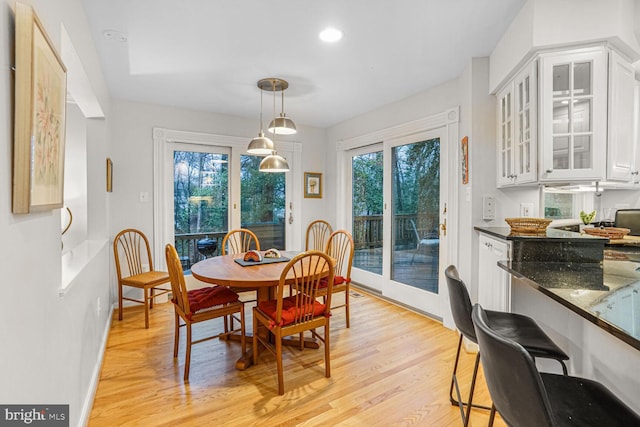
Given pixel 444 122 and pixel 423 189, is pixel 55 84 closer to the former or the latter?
pixel 444 122

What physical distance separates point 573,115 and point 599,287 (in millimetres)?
1265

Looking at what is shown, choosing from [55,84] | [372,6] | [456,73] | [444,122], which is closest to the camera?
[55,84]

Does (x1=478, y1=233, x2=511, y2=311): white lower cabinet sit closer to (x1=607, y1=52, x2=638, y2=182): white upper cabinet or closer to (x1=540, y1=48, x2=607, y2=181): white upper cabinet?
(x1=540, y1=48, x2=607, y2=181): white upper cabinet

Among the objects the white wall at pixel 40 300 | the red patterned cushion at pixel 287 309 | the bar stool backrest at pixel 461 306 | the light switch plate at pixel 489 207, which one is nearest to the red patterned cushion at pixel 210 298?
the red patterned cushion at pixel 287 309

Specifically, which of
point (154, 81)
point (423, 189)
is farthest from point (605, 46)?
point (154, 81)

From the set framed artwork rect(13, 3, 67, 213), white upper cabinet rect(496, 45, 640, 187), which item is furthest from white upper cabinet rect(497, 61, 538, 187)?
framed artwork rect(13, 3, 67, 213)

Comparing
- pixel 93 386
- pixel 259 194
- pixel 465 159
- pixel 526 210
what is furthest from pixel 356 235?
pixel 93 386

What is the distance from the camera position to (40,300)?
1.15 metres

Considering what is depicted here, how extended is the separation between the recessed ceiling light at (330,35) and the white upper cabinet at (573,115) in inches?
51.7

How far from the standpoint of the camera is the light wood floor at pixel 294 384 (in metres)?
1.85

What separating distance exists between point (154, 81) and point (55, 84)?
2.11 meters

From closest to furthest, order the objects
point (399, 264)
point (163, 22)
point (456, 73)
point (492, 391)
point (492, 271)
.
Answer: point (492, 391)
point (163, 22)
point (492, 271)
point (456, 73)
point (399, 264)

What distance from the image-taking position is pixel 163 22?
84.2 inches

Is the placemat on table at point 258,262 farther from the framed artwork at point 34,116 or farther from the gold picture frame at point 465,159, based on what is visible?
the gold picture frame at point 465,159
